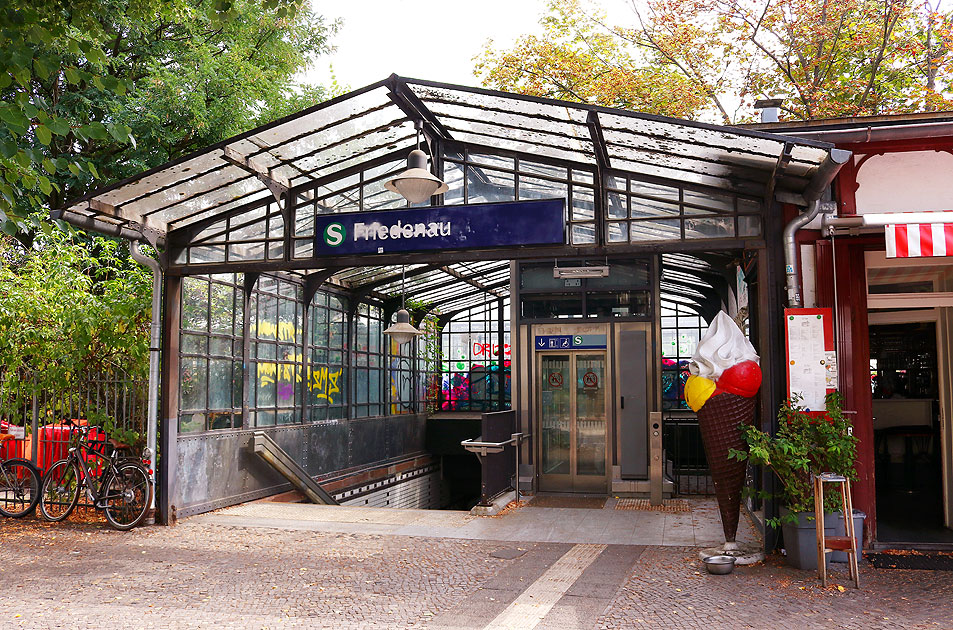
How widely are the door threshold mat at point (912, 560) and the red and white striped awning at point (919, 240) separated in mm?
2558

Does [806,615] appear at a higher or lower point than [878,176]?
lower

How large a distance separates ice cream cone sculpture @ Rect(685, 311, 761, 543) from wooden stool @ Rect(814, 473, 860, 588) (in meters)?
0.78

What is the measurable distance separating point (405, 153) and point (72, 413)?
5.16m

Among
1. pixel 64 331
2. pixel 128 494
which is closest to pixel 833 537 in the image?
pixel 128 494

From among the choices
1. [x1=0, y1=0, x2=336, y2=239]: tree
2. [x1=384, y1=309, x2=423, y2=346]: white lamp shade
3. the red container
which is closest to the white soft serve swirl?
[x1=384, y1=309, x2=423, y2=346]: white lamp shade

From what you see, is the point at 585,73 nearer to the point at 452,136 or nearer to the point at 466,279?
the point at 466,279

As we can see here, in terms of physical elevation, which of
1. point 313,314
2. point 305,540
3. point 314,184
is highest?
point 314,184

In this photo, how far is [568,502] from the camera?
10695mm

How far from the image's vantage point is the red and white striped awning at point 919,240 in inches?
250

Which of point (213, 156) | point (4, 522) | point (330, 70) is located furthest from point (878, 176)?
point (330, 70)

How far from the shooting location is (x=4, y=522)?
9.23 meters

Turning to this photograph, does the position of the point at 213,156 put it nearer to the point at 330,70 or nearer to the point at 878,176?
the point at 878,176

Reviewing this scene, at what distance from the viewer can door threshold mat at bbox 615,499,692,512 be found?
1011 centimetres

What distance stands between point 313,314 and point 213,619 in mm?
7884
